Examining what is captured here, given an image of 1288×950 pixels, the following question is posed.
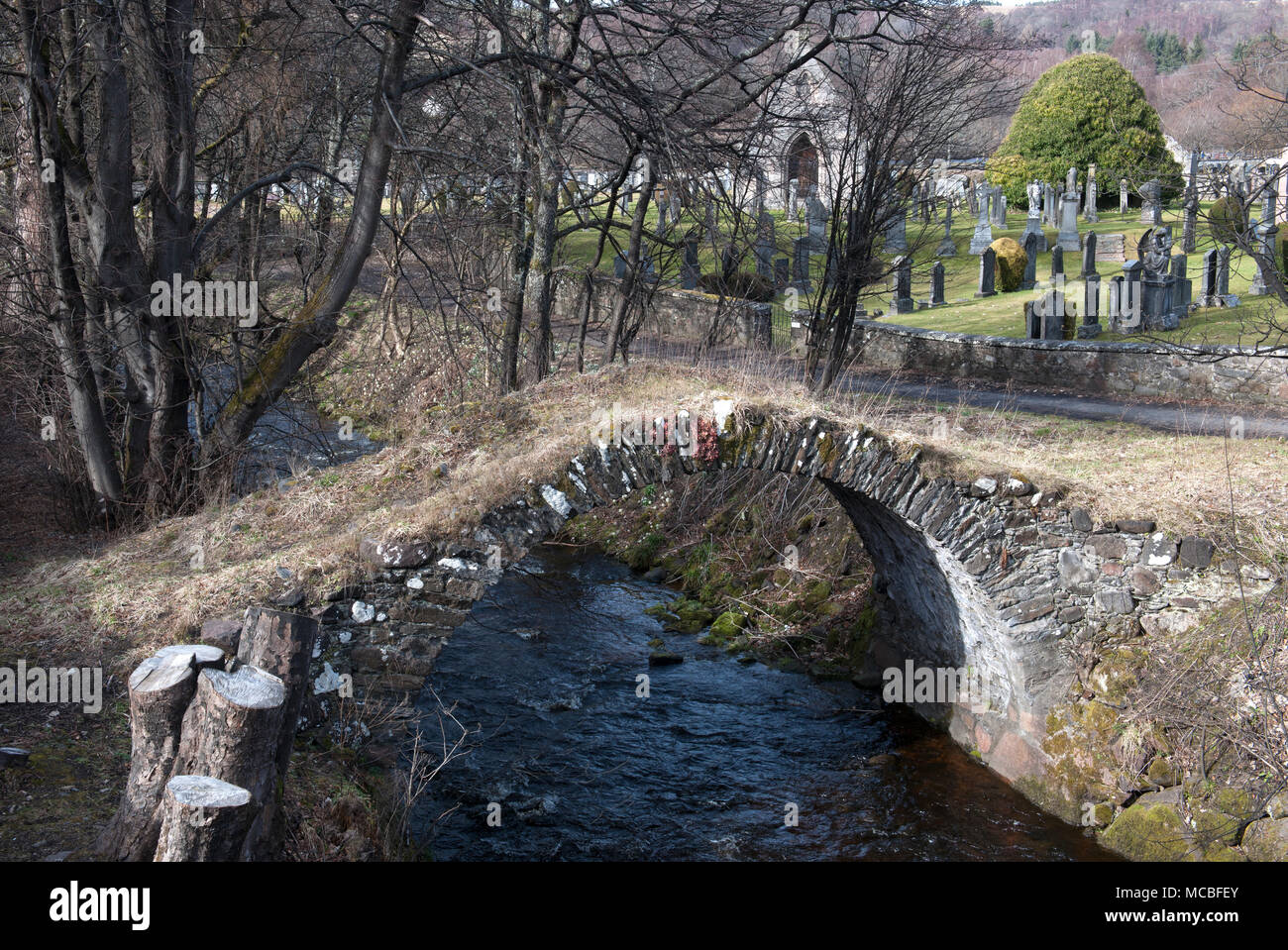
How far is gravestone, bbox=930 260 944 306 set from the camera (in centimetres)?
2141

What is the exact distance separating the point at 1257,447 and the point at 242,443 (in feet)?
33.5

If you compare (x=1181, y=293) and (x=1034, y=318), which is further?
(x=1181, y=293)

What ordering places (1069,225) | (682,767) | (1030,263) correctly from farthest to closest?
1. (1069,225)
2. (1030,263)
3. (682,767)

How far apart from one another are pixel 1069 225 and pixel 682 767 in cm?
2152

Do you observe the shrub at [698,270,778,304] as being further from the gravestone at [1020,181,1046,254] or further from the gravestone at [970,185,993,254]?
the gravestone at [970,185,993,254]

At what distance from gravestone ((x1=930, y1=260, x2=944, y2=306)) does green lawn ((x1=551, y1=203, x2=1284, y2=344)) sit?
0.21m

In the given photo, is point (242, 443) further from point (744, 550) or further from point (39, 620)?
point (744, 550)

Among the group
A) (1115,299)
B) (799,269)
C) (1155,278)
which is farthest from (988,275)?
(799,269)

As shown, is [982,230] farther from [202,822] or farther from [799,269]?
[202,822]

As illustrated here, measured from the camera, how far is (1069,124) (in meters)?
32.8

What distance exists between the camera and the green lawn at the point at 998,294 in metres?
15.5

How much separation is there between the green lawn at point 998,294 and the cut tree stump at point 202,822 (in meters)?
7.59

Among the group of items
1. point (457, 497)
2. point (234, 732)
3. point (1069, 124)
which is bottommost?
point (234, 732)

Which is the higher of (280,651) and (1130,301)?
(1130,301)
